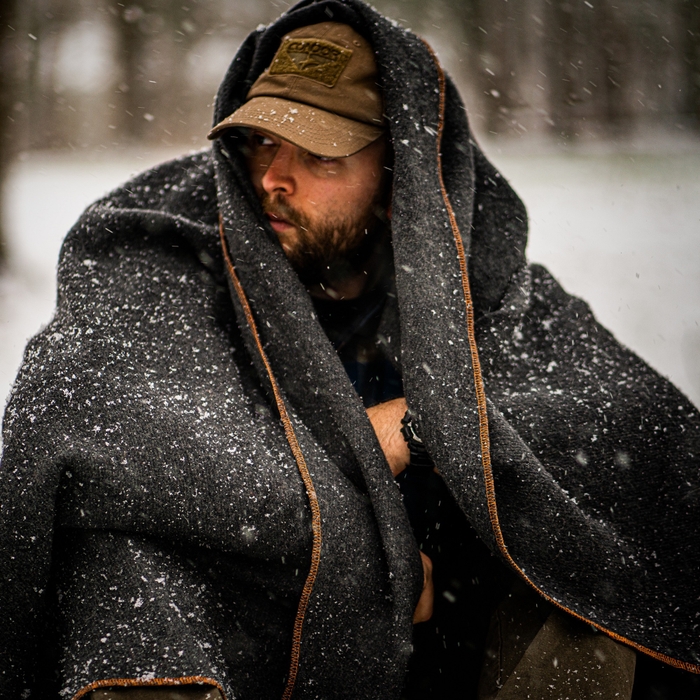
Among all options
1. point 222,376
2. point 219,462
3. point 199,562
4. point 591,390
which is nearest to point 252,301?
point 222,376

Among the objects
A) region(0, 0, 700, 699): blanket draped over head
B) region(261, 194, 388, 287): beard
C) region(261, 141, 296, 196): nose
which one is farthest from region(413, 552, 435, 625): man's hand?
region(261, 141, 296, 196): nose

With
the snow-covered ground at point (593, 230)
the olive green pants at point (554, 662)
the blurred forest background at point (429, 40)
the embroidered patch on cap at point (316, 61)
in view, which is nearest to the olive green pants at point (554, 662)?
the olive green pants at point (554, 662)

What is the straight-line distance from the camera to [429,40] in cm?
334

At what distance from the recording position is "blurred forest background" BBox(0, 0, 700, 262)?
3346 millimetres

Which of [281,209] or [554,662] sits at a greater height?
[281,209]

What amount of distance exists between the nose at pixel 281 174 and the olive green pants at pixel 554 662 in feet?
3.41

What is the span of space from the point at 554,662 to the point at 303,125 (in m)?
1.19

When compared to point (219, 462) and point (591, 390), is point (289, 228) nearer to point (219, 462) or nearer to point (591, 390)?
point (219, 462)

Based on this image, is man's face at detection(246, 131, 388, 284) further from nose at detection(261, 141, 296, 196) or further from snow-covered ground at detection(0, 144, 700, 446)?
snow-covered ground at detection(0, 144, 700, 446)

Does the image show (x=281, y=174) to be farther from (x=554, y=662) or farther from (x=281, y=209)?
(x=554, y=662)

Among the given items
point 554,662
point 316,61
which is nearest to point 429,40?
point 316,61

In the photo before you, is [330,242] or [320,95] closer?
[320,95]

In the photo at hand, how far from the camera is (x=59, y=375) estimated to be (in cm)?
108

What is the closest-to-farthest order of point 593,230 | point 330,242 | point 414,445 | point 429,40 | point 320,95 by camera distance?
1. point 414,445
2. point 320,95
3. point 330,242
4. point 429,40
5. point 593,230
